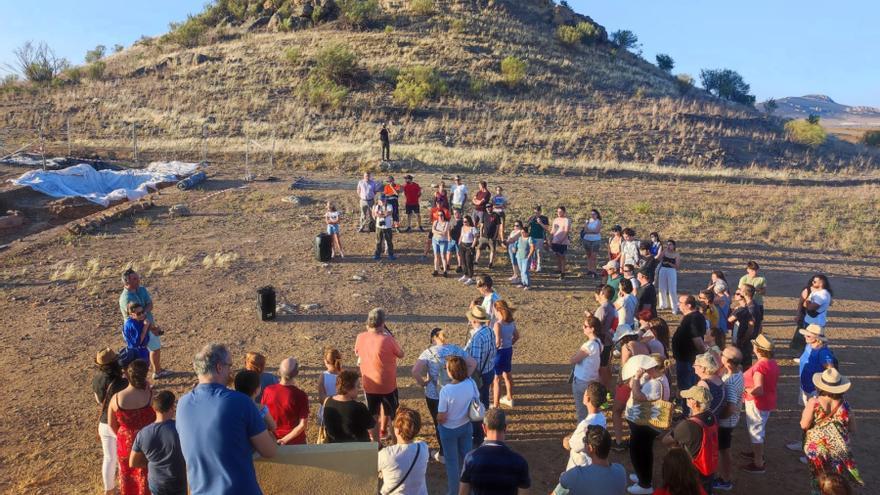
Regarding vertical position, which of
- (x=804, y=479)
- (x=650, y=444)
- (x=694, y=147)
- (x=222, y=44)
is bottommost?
(x=804, y=479)

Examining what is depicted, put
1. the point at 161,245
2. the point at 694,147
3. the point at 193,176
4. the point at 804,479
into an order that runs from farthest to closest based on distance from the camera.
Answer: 1. the point at 694,147
2. the point at 193,176
3. the point at 161,245
4. the point at 804,479

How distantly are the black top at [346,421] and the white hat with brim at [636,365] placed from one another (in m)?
2.63

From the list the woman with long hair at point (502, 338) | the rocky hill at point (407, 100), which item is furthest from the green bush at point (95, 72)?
the woman with long hair at point (502, 338)

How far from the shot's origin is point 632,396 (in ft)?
20.6

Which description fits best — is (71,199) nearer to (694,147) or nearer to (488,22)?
(694,147)

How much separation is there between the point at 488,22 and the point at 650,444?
173 ft

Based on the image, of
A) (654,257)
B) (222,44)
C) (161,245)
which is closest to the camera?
(654,257)

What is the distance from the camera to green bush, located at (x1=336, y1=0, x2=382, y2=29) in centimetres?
5309

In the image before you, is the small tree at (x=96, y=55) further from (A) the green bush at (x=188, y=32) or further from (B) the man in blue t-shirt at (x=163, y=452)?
→ (B) the man in blue t-shirt at (x=163, y=452)

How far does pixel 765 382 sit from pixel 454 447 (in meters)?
3.39

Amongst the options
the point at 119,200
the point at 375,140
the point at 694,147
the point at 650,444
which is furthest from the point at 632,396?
the point at 694,147

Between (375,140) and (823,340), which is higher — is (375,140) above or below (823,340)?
above

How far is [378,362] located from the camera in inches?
268

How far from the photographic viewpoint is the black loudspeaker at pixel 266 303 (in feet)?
37.8
